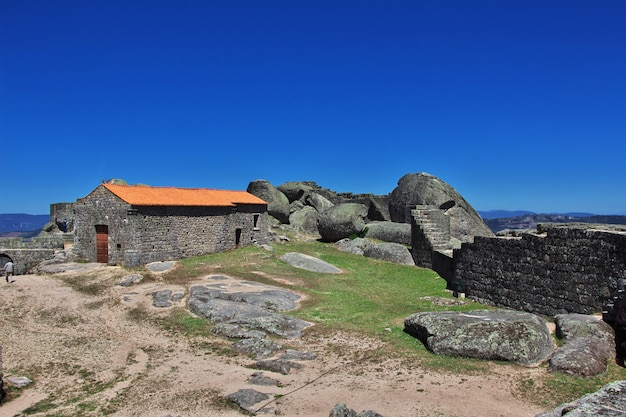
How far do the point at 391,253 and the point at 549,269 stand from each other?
14.2 metres

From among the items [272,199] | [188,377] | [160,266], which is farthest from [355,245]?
[188,377]

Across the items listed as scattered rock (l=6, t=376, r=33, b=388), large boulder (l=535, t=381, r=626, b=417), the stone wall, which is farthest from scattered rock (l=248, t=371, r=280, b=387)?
the stone wall

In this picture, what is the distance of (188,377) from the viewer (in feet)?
36.3

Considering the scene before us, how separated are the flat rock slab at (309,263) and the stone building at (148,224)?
15.2 ft

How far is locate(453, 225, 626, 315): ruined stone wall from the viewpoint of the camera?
40.0ft

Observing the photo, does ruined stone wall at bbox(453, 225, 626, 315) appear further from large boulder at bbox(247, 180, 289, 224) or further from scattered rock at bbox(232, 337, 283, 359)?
large boulder at bbox(247, 180, 289, 224)

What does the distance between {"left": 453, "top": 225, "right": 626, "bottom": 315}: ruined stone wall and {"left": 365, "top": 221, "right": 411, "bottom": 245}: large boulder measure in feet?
46.1

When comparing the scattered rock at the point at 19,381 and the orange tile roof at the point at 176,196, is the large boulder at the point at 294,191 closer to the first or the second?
the orange tile roof at the point at 176,196

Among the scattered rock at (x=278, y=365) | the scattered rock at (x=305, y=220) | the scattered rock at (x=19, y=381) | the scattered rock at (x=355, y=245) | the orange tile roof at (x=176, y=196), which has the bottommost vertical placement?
the scattered rock at (x=19, y=381)

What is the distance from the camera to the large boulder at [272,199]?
41688 mm

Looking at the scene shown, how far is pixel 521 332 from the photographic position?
10406mm

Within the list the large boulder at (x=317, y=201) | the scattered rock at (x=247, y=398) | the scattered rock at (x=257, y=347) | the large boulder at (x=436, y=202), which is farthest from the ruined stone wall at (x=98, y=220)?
the large boulder at (x=317, y=201)

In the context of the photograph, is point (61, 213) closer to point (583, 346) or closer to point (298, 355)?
point (298, 355)

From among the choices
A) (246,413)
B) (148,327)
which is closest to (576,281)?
(246,413)
